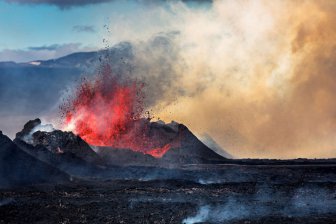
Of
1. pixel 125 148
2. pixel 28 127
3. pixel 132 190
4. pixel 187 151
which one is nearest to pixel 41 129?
pixel 28 127

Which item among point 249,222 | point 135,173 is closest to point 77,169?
point 135,173

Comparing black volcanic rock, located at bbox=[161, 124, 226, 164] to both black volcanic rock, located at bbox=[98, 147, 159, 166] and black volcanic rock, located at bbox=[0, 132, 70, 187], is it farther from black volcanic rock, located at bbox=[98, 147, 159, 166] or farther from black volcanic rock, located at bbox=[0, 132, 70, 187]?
black volcanic rock, located at bbox=[0, 132, 70, 187]

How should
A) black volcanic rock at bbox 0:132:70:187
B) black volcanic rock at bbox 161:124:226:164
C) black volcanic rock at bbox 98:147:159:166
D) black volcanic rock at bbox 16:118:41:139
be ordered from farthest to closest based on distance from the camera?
1. black volcanic rock at bbox 161:124:226:164
2. black volcanic rock at bbox 98:147:159:166
3. black volcanic rock at bbox 16:118:41:139
4. black volcanic rock at bbox 0:132:70:187

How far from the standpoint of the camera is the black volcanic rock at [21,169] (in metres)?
70.8

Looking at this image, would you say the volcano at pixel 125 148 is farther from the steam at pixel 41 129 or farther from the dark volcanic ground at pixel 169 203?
the dark volcanic ground at pixel 169 203

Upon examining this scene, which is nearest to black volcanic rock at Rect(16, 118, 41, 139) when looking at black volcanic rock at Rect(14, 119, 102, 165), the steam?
Result: the steam

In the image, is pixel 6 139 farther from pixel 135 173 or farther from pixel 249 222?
pixel 249 222

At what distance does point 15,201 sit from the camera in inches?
2014

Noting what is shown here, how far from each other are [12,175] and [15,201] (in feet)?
68.6

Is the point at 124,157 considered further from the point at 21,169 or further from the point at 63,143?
the point at 21,169

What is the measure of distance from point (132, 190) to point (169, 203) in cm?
1295

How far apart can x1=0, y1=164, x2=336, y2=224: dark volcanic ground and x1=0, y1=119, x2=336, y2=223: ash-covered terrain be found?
74 mm

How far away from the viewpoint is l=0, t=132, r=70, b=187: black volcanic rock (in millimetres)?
70781

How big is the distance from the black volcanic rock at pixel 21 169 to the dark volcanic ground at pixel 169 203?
4820 millimetres
